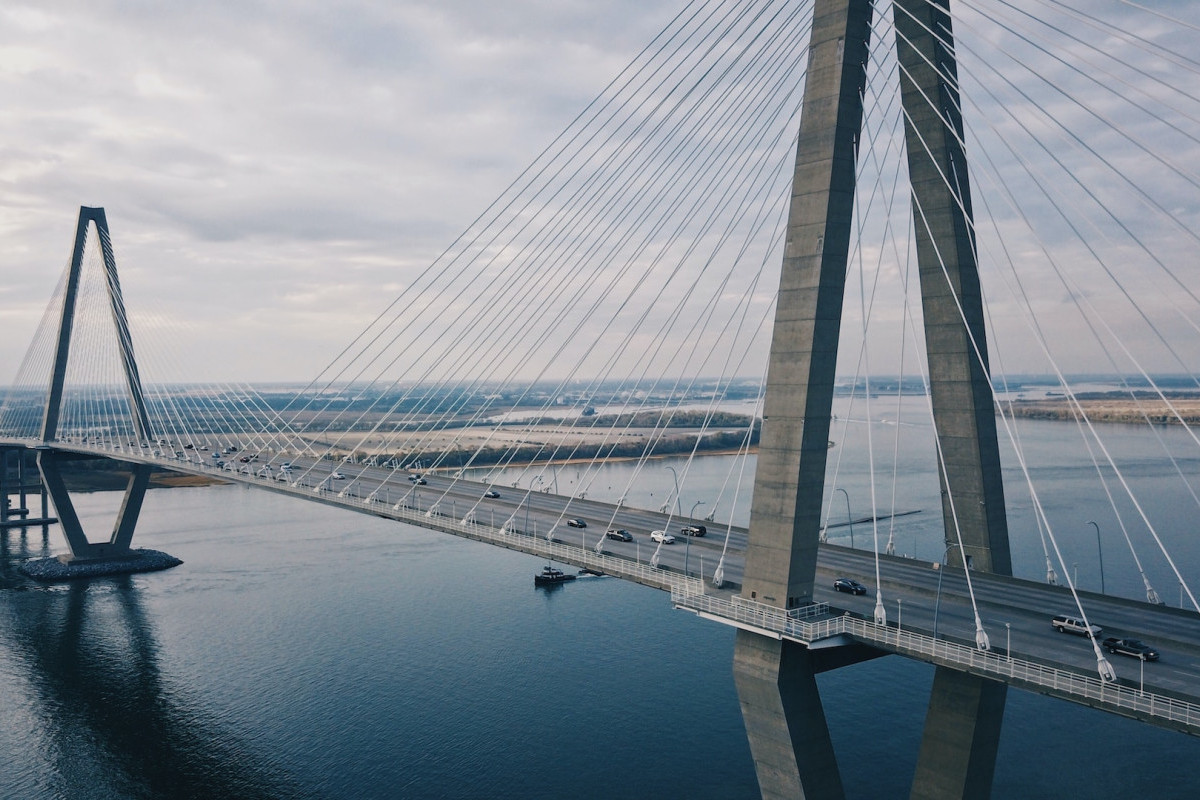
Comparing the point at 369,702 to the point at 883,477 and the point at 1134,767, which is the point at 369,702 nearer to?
the point at 1134,767

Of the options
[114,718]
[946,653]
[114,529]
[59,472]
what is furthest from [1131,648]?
[59,472]

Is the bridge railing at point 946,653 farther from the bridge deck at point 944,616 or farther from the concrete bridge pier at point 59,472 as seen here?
the concrete bridge pier at point 59,472

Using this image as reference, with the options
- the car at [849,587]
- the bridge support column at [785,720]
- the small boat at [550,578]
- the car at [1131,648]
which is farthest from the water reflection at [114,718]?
the car at [1131,648]

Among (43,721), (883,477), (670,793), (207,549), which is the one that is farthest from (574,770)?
(883,477)

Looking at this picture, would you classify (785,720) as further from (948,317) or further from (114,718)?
(114,718)

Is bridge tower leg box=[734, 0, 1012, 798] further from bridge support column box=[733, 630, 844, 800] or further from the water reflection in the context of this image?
the water reflection

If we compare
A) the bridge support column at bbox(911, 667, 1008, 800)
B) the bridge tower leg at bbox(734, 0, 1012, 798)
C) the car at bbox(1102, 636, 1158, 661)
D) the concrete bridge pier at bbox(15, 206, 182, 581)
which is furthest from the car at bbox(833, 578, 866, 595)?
the concrete bridge pier at bbox(15, 206, 182, 581)

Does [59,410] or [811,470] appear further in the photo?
[59,410]
